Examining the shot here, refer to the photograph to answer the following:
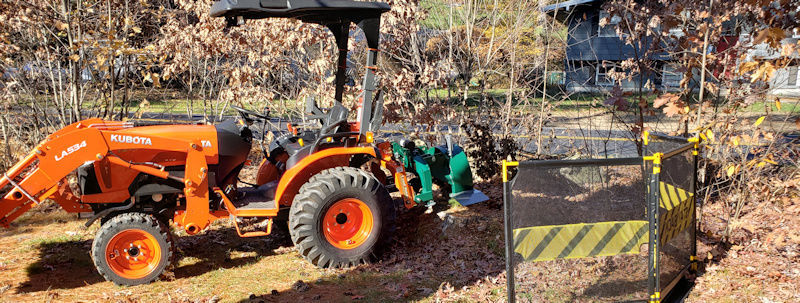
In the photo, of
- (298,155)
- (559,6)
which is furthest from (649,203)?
(559,6)

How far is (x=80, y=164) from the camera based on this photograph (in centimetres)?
538

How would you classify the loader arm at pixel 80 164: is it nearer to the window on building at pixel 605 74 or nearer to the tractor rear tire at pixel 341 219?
the tractor rear tire at pixel 341 219

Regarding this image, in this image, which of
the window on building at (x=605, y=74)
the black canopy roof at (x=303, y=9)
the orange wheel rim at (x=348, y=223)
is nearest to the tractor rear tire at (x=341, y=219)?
the orange wheel rim at (x=348, y=223)

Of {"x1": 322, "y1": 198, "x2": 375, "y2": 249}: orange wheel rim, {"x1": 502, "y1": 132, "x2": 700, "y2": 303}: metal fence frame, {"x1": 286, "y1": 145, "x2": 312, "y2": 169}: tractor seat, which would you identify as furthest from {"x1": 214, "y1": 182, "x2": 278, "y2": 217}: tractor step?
{"x1": 502, "y1": 132, "x2": 700, "y2": 303}: metal fence frame

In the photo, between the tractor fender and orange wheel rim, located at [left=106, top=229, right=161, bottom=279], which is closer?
orange wheel rim, located at [left=106, top=229, right=161, bottom=279]

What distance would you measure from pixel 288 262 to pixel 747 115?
4996 mm

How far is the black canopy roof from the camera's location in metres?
5.42

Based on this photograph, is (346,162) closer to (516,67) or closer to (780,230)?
(516,67)

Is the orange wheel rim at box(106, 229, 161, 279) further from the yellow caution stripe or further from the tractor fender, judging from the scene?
the yellow caution stripe

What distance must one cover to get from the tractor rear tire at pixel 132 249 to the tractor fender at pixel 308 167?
1090mm

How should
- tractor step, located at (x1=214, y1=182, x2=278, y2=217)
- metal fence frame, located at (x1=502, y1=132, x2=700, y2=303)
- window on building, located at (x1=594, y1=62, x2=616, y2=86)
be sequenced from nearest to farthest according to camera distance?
metal fence frame, located at (x1=502, y1=132, x2=700, y2=303)
tractor step, located at (x1=214, y1=182, x2=278, y2=217)
window on building, located at (x1=594, y1=62, x2=616, y2=86)

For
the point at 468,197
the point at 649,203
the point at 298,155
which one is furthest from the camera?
the point at 468,197

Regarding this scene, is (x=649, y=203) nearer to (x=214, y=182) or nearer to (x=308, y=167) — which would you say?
(x=308, y=167)

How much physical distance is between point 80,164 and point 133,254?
2.97 ft
